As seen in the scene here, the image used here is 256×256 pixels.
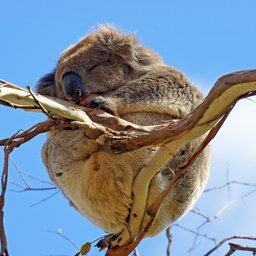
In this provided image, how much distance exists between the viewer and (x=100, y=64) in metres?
4.91

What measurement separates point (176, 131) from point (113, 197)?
97 cm

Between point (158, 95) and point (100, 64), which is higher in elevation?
point (100, 64)

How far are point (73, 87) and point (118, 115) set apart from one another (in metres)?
0.58

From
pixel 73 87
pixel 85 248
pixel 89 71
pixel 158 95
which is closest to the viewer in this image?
pixel 85 248

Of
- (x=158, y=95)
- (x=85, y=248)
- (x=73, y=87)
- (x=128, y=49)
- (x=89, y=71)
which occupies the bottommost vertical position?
(x=85, y=248)

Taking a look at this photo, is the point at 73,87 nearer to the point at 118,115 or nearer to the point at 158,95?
the point at 118,115

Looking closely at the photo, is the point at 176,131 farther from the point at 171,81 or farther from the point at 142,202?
the point at 171,81

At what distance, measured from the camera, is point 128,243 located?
352cm

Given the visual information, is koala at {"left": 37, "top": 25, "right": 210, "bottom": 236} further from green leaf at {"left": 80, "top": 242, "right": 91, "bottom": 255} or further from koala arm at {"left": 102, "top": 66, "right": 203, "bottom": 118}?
green leaf at {"left": 80, "top": 242, "right": 91, "bottom": 255}

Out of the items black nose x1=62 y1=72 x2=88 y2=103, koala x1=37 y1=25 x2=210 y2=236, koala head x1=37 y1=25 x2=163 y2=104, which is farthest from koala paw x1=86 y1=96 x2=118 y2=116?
koala head x1=37 y1=25 x2=163 y2=104

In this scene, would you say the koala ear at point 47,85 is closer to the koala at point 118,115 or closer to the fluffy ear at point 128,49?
the koala at point 118,115

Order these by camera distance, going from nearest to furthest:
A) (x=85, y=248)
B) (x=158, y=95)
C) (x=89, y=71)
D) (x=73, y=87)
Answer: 1. (x=85, y=248)
2. (x=158, y=95)
3. (x=73, y=87)
4. (x=89, y=71)

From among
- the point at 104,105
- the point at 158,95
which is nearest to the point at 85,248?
the point at 104,105

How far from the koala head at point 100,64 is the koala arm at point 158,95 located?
0.21m
